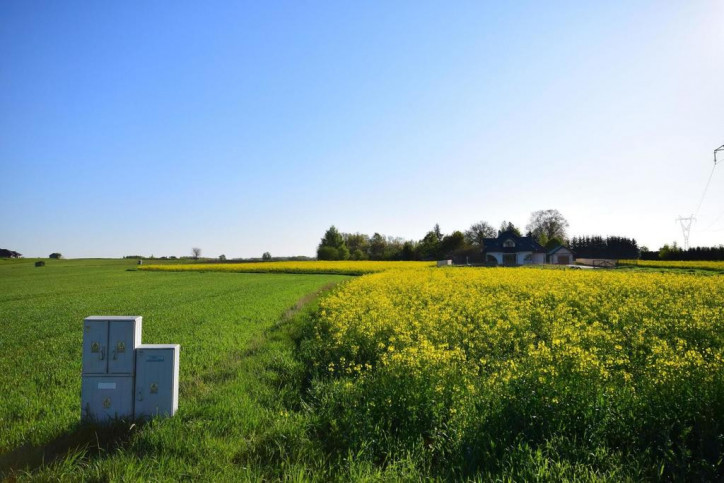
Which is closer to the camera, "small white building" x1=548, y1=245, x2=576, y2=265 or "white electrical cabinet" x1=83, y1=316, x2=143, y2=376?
"white electrical cabinet" x1=83, y1=316, x2=143, y2=376

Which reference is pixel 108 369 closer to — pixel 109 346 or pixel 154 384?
pixel 109 346

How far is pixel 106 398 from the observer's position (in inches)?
189

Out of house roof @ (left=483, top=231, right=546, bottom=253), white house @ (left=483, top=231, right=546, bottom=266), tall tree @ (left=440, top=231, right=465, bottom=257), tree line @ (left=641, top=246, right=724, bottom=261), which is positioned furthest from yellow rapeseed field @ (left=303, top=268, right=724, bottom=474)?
tall tree @ (left=440, top=231, right=465, bottom=257)

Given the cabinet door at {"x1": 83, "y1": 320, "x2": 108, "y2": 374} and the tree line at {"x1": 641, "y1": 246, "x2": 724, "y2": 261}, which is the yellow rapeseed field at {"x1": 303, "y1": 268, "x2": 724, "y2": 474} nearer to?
the cabinet door at {"x1": 83, "y1": 320, "x2": 108, "y2": 374}

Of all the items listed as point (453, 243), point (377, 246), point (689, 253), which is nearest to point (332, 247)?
point (377, 246)

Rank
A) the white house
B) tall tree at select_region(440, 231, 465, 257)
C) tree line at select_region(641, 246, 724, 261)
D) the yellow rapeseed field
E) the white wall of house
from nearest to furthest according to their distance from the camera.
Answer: the yellow rapeseed field < tree line at select_region(641, 246, 724, 261) < the white house < the white wall of house < tall tree at select_region(440, 231, 465, 257)

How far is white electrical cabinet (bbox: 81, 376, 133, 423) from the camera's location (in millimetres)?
4777

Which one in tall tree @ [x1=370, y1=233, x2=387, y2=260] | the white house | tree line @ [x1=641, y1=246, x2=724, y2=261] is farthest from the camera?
tall tree @ [x1=370, y1=233, x2=387, y2=260]

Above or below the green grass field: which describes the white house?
above

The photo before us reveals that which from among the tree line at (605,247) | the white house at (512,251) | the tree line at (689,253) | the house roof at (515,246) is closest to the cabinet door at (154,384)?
the white house at (512,251)

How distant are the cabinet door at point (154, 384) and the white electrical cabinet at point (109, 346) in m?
0.14

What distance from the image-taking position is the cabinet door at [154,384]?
4824 millimetres

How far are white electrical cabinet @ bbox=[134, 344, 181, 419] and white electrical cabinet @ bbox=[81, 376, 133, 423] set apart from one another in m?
0.11

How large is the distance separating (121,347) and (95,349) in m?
0.31
